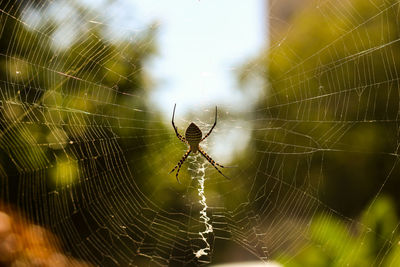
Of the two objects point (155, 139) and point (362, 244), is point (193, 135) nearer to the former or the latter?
point (155, 139)

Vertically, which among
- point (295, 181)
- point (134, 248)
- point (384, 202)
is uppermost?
point (384, 202)

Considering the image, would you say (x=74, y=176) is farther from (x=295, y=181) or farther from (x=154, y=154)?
(x=295, y=181)

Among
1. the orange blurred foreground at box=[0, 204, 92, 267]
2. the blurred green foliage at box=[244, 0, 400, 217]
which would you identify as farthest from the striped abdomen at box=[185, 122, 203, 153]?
the orange blurred foreground at box=[0, 204, 92, 267]

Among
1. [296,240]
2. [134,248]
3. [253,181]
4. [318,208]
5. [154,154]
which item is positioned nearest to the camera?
[296,240]

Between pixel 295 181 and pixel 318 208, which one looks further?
pixel 295 181

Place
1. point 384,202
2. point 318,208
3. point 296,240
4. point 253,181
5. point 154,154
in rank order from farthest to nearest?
point 253,181 < point 154,154 < point 318,208 < point 296,240 < point 384,202

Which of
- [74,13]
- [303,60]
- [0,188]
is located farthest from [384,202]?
[74,13]

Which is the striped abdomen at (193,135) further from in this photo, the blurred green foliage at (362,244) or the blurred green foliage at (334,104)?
the blurred green foliage at (362,244)
